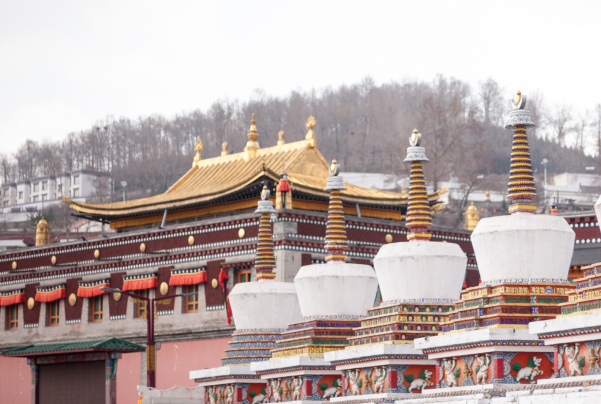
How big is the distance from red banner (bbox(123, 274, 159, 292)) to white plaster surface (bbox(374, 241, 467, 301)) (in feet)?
73.0

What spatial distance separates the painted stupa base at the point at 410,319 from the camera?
1934 centimetres

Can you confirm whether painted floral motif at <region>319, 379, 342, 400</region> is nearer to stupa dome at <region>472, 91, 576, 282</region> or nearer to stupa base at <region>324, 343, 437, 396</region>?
stupa base at <region>324, 343, 437, 396</region>

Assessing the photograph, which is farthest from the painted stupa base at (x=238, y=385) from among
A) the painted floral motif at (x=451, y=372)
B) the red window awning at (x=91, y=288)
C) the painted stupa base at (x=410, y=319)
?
the red window awning at (x=91, y=288)

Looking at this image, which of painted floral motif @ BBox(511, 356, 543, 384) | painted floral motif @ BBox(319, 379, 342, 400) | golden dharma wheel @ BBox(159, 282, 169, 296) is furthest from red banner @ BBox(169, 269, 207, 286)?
painted floral motif @ BBox(511, 356, 543, 384)

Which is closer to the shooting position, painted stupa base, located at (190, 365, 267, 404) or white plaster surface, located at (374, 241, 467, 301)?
white plaster surface, located at (374, 241, 467, 301)

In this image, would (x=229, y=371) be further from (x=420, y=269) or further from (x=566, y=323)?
(x=566, y=323)

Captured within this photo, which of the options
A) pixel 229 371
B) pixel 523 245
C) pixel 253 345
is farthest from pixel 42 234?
pixel 523 245

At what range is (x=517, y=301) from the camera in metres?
16.8

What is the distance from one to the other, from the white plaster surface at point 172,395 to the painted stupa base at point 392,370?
465 inches

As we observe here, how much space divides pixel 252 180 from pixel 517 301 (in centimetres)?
2272

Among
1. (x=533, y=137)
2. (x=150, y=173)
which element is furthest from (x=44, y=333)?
(x=533, y=137)

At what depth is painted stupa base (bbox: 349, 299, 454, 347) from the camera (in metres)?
19.3

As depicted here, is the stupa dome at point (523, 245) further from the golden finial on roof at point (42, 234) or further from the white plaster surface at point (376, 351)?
the golden finial on roof at point (42, 234)

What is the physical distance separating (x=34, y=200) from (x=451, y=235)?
93455 mm
